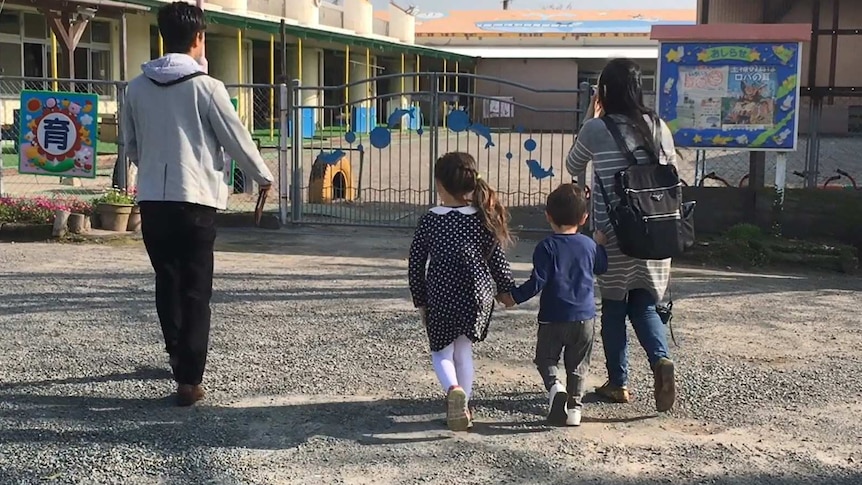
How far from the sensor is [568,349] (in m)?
4.39

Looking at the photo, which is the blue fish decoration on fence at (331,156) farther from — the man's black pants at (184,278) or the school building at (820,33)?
the man's black pants at (184,278)

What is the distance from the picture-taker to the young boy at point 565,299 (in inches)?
169

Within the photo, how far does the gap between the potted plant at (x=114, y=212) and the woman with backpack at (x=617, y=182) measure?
6.93 meters

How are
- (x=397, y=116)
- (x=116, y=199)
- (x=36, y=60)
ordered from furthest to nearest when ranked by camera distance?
(x=36, y=60)
(x=397, y=116)
(x=116, y=199)

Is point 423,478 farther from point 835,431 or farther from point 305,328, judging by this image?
point 305,328

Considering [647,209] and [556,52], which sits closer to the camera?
[647,209]

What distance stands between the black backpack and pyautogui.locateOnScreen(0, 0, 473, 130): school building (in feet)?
29.6

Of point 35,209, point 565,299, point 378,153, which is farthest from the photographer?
point 378,153

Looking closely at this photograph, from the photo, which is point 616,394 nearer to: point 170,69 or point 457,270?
point 457,270

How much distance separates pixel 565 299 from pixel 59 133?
28.3 ft

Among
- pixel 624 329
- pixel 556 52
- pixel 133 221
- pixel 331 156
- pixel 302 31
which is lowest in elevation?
pixel 624 329

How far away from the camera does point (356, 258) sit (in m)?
9.22

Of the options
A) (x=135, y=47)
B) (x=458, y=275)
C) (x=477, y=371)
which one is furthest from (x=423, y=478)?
(x=135, y=47)

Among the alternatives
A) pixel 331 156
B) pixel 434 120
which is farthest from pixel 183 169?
pixel 331 156
